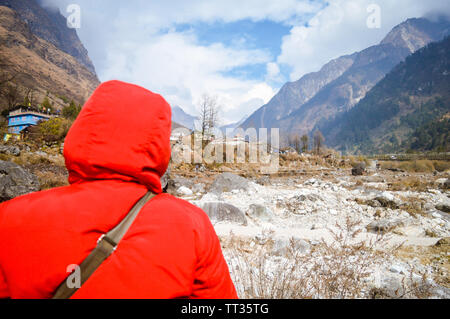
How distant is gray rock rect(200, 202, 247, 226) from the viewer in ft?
21.4

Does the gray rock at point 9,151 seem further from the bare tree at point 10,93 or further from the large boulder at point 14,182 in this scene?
the large boulder at point 14,182

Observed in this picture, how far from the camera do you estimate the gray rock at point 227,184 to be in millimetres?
11538

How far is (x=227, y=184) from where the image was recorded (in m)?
11.9

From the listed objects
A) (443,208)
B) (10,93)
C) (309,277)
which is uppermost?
(10,93)

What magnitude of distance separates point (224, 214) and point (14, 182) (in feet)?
20.7

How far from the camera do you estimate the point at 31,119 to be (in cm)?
3553

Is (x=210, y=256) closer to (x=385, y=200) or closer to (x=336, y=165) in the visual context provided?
(x=385, y=200)

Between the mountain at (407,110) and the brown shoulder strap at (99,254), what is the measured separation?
308ft

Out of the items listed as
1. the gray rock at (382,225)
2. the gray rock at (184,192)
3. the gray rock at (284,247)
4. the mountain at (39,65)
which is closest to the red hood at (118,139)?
the gray rock at (284,247)

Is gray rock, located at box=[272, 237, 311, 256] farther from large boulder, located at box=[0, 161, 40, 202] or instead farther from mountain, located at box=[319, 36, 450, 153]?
mountain, located at box=[319, 36, 450, 153]

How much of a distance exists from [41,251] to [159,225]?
42 centimetres

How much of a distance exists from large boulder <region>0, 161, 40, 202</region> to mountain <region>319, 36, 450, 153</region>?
93808 mm

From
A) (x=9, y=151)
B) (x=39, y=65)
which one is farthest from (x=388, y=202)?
(x=39, y=65)

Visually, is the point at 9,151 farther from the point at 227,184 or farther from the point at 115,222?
the point at 115,222
